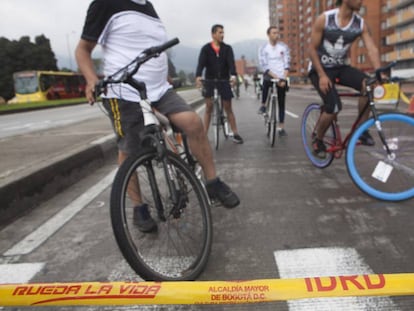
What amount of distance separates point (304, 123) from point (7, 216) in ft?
12.1

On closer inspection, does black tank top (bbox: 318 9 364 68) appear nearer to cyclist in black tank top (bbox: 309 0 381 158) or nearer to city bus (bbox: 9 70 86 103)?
cyclist in black tank top (bbox: 309 0 381 158)

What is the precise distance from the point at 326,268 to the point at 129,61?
1790 millimetres

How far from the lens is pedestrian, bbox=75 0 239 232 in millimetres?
2447

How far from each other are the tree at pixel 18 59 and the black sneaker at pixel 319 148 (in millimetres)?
61137

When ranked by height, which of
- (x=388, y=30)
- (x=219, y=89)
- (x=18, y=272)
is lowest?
(x=18, y=272)

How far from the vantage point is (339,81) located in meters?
4.03

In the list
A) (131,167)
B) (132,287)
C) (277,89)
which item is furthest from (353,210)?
(277,89)

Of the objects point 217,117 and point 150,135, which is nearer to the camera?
point 150,135

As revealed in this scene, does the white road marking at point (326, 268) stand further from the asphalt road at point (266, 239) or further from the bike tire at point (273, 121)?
the bike tire at point (273, 121)

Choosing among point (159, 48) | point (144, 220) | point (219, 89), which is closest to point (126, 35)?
Result: point (159, 48)

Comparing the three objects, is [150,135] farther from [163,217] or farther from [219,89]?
[219,89]

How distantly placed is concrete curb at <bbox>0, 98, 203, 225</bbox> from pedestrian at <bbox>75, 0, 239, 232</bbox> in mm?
1391

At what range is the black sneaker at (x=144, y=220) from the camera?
256cm

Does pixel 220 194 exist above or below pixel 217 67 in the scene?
below
